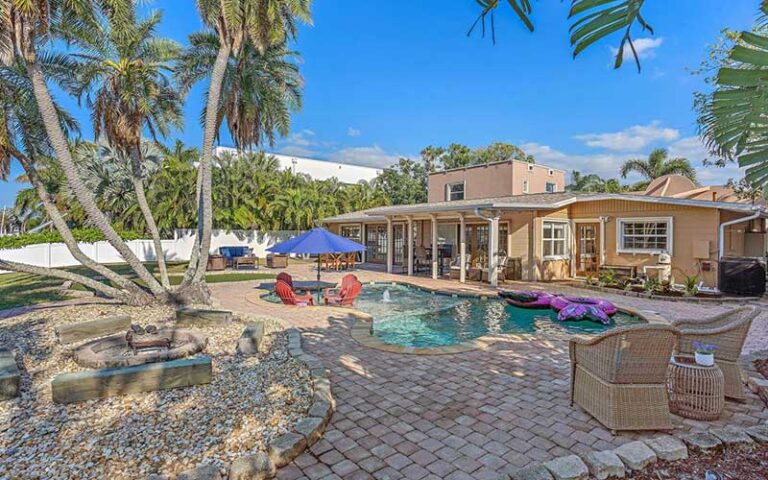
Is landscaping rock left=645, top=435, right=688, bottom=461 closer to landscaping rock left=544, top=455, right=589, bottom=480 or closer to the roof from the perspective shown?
landscaping rock left=544, top=455, right=589, bottom=480

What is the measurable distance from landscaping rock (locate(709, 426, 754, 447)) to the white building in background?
131 ft

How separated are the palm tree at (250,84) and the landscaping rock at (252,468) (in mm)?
12243

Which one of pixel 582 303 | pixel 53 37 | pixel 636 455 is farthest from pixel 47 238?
pixel 636 455

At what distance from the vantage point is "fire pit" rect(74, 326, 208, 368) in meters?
5.43

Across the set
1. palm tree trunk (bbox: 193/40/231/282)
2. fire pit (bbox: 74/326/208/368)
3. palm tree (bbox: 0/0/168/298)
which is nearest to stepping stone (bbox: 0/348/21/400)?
fire pit (bbox: 74/326/208/368)

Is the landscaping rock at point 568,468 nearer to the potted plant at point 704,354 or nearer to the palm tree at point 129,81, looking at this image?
the potted plant at point 704,354

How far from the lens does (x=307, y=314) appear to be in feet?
30.4

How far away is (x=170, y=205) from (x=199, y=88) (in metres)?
14.7

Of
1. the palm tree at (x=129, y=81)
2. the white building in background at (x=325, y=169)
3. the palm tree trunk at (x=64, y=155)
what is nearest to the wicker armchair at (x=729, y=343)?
the palm tree trunk at (x=64, y=155)

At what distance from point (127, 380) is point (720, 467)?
5.78 meters

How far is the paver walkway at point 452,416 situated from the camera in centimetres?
334

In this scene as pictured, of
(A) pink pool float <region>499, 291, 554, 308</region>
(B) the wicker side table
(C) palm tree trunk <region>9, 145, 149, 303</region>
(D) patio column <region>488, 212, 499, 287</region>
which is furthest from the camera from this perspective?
(D) patio column <region>488, 212, 499, 287</region>

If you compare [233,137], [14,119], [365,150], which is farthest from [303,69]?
[365,150]

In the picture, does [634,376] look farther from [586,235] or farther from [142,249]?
[142,249]
